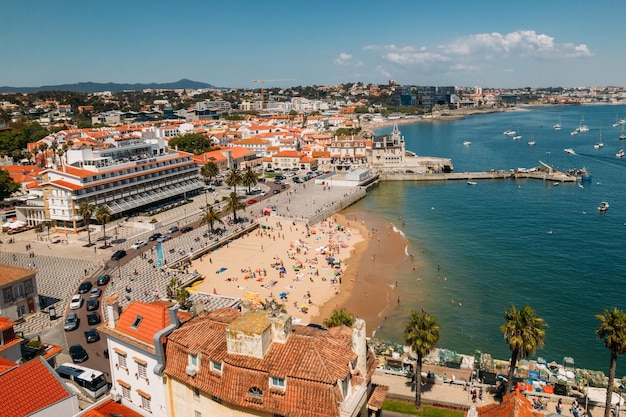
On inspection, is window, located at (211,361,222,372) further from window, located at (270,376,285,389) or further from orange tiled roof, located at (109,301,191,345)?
orange tiled roof, located at (109,301,191,345)

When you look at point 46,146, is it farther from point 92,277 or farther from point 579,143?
point 579,143

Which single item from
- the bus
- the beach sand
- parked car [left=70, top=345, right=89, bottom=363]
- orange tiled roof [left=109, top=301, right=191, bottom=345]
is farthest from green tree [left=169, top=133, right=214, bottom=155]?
orange tiled roof [left=109, top=301, right=191, bottom=345]

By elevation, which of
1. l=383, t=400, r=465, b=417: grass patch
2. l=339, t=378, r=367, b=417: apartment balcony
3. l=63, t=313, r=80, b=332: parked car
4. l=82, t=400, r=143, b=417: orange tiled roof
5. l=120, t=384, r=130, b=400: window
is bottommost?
l=383, t=400, r=465, b=417: grass patch

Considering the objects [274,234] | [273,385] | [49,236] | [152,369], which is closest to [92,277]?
[49,236]

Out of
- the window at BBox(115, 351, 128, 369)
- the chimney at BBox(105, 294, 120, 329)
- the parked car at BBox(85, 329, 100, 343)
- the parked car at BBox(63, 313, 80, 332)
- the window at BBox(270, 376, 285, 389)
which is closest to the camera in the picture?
the window at BBox(270, 376, 285, 389)

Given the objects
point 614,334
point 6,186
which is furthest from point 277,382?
point 6,186

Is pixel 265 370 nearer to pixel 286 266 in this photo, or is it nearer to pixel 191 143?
pixel 286 266
